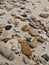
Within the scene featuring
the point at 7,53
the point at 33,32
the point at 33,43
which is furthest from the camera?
the point at 33,32

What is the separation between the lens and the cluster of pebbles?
82.0 inches

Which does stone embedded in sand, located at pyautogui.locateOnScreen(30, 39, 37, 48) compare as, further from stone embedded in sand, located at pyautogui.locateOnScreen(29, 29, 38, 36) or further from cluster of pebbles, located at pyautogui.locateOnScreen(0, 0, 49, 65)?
stone embedded in sand, located at pyautogui.locateOnScreen(29, 29, 38, 36)

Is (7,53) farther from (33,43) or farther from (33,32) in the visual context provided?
(33,32)

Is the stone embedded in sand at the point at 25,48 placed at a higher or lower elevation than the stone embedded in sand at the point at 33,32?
higher

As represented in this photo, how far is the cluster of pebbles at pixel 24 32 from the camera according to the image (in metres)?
2.08

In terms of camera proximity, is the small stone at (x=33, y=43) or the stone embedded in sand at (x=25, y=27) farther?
the stone embedded in sand at (x=25, y=27)

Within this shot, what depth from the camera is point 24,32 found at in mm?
2422

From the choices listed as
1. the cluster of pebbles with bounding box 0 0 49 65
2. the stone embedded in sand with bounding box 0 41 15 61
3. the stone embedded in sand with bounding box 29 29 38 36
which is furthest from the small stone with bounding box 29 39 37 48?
the stone embedded in sand with bounding box 0 41 15 61

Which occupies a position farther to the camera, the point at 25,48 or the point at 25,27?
the point at 25,27

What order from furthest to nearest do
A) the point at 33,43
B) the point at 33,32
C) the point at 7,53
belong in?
1. the point at 33,32
2. the point at 33,43
3. the point at 7,53

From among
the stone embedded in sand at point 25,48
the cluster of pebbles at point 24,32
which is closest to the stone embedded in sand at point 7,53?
the cluster of pebbles at point 24,32

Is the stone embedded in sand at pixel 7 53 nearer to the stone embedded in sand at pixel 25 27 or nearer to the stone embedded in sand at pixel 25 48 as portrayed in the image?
the stone embedded in sand at pixel 25 48


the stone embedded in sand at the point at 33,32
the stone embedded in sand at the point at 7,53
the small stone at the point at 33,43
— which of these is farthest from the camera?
the stone embedded in sand at the point at 33,32

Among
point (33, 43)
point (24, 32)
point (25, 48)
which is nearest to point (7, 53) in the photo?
point (25, 48)
